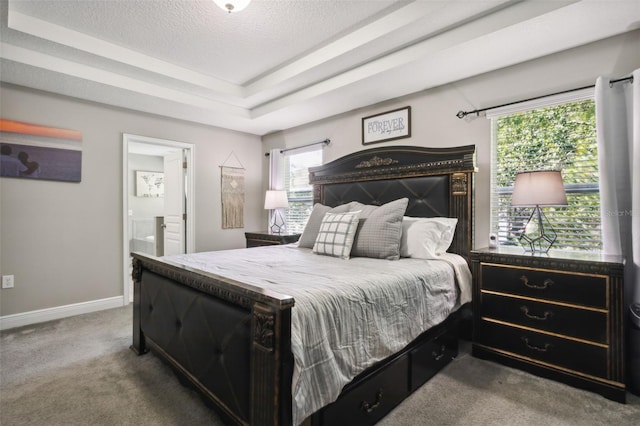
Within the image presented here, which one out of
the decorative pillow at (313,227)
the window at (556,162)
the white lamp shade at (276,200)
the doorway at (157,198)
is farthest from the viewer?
the white lamp shade at (276,200)

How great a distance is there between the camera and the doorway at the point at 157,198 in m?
3.77

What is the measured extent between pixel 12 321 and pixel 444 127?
461 centimetres

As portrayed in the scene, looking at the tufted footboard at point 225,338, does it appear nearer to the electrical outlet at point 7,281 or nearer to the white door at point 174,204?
the electrical outlet at point 7,281

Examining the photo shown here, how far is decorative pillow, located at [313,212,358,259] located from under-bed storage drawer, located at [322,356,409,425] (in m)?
0.91

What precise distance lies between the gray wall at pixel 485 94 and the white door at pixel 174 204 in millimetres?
2492

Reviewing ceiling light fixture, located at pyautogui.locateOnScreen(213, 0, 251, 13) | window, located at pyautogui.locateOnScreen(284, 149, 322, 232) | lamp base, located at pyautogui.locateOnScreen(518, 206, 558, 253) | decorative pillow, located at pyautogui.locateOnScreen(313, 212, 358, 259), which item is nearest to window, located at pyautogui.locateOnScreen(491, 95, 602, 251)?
lamp base, located at pyautogui.locateOnScreen(518, 206, 558, 253)

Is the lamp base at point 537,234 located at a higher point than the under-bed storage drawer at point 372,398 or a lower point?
higher

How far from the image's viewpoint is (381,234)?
2.43 metres

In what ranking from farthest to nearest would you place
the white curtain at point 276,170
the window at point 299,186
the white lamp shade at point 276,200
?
the white curtain at point 276,170 → the window at point 299,186 → the white lamp shade at point 276,200

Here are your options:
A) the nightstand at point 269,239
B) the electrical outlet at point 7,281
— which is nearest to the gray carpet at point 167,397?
the electrical outlet at point 7,281

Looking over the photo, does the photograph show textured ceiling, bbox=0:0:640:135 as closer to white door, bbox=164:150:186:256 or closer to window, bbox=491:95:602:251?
window, bbox=491:95:602:251

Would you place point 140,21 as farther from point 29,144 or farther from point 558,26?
point 558,26

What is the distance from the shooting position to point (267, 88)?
11.4 ft

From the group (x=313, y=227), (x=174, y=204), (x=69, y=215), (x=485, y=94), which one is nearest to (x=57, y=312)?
(x=69, y=215)
